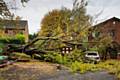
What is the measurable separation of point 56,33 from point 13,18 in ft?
14.0

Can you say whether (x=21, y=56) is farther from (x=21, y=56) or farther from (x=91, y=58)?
(x=91, y=58)

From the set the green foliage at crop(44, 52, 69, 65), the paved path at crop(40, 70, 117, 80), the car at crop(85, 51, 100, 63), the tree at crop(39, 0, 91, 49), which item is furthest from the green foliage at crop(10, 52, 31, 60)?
the paved path at crop(40, 70, 117, 80)

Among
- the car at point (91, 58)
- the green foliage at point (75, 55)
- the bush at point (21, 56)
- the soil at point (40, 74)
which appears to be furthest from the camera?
the car at point (91, 58)

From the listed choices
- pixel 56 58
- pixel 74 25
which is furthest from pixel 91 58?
pixel 56 58

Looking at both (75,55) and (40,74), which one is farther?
(75,55)

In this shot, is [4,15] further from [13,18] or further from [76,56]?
[76,56]

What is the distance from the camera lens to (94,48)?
66.2 feet

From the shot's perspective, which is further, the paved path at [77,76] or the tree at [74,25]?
the tree at [74,25]

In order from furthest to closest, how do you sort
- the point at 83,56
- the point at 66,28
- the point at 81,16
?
the point at 81,16, the point at 66,28, the point at 83,56

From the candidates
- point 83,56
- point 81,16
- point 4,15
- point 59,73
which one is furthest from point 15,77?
point 81,16

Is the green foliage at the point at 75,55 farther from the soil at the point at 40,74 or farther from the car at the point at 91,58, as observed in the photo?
the soil at the point at 40,74

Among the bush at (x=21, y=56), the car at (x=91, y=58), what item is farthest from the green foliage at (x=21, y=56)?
the car at (x=91, y=58)

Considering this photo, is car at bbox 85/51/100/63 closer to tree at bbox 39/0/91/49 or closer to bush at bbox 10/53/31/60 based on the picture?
tree at bbox 39/0/91/49

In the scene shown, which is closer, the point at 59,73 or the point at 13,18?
the point at 59,73
